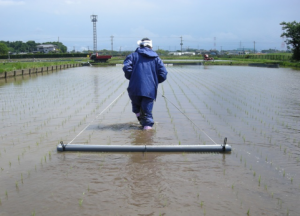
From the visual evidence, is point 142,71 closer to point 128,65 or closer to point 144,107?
point 128,65

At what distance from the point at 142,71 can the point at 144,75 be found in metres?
0.08

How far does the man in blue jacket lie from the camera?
6379 mm

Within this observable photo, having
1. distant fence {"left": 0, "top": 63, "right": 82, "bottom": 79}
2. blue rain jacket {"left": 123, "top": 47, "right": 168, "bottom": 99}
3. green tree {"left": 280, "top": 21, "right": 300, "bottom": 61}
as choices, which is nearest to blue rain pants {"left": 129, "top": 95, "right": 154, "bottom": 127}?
blue rain jacket {"left": 123, "top": 47, "right": 168, "bottom": 99}

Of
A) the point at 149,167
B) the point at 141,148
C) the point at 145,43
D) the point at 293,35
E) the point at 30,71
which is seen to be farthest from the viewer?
the point at 293,35

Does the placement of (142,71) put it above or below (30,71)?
below

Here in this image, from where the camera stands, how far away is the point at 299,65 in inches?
1394

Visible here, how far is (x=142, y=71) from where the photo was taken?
6383 mm

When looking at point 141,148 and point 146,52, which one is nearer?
point 141,148

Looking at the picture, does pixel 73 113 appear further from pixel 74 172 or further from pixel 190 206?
pixel 190 206

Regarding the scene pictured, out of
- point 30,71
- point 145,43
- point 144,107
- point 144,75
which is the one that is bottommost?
point 144,107

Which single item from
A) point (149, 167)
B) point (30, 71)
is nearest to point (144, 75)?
point (149, 167)

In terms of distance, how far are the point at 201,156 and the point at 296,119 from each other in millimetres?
4200

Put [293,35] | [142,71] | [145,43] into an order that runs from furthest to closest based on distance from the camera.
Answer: [293,35]
[145,43]
[142,71]

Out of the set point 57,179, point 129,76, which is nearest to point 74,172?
point 57,179
